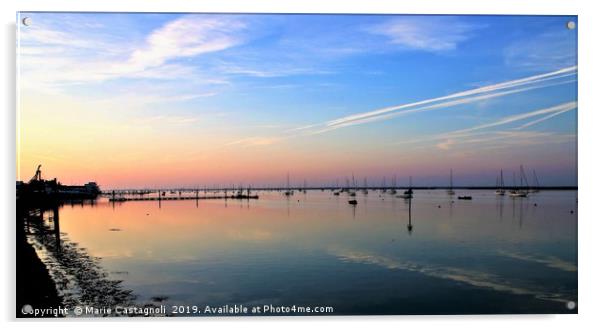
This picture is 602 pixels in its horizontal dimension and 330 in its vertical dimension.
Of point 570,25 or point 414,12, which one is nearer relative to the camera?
point 414,12

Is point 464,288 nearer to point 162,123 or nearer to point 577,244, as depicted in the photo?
point 577,244

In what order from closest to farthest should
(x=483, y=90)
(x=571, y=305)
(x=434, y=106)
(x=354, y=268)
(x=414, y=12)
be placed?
(x=571, y=305)
(x=414, y=12)
(x=483, y=90)
(x=434, y=106)
(x=354, y=268)

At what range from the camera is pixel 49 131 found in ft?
26.5

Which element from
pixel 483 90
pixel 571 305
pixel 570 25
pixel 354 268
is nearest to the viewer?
pixel 571 305

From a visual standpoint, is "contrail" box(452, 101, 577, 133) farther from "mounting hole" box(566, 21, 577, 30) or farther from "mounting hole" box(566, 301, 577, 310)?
"mounting hole" box(566, 301, 577, 310)

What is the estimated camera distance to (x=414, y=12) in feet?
22.8

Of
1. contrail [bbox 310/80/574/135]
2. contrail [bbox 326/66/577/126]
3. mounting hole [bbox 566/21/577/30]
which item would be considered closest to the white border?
mounting hole [bbox 566/21/577/30]

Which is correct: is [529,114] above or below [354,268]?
above

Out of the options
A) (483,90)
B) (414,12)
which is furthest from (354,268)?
(414,12)

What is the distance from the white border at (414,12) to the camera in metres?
6.49

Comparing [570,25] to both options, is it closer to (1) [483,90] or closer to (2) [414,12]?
(1) [483,90]

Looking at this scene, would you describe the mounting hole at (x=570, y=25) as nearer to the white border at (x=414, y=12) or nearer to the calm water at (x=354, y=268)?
the white border at (x=414, y=12)

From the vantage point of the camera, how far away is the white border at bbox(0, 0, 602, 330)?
649 cm
